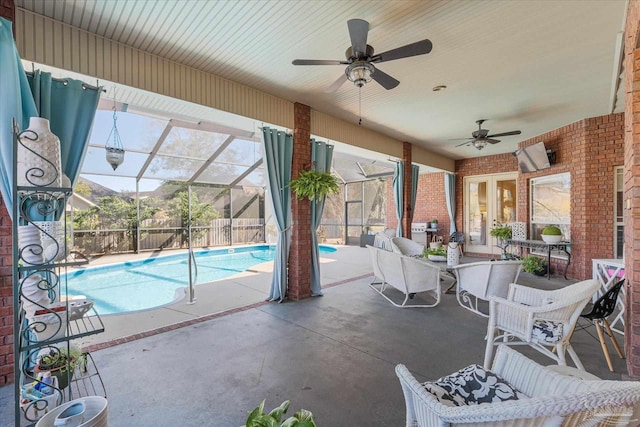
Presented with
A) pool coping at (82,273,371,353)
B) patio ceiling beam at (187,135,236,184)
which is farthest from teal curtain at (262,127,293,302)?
patio ceiling beam at (187,135,236,184)

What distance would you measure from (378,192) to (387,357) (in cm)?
894

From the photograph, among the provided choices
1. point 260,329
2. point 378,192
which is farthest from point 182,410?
point 378,192

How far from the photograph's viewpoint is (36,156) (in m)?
1.60

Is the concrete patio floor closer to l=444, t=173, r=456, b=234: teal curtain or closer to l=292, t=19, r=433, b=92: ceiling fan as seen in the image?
l=292, t=19, r=433, b=92: ceiling fan

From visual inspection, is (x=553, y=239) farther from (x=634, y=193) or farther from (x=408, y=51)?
(x=408, y=51)

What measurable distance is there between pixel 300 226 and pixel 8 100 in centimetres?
329

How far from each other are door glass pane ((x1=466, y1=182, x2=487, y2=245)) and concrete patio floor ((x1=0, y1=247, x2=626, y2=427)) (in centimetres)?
554

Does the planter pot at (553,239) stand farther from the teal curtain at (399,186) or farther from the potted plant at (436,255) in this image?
the teal curtain at (399,186)

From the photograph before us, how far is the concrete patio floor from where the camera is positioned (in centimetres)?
204

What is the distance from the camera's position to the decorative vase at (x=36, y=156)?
158 centimetres

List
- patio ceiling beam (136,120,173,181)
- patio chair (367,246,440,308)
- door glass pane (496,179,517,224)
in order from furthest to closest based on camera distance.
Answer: door glass pane (496,179,517,224) < patio ceiling beam (136,120,173,181) < patio chair (367,246,440,308)

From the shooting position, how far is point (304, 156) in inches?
181

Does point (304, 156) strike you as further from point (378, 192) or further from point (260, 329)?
point (378, 192)

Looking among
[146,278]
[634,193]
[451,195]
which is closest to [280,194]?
[634,193]
